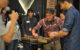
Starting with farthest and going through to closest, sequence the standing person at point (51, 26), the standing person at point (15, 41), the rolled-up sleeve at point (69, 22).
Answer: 1. the standing person at point (15, 41)
2. the standing person at point (51, 26)
3. the rolled-up sleeve at point (69, 22)

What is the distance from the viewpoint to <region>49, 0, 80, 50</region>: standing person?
5.26m

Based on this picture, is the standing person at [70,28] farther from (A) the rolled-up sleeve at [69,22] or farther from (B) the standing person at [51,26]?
(B) the standing person at [51,26]

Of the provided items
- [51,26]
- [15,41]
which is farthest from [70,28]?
[15,41]

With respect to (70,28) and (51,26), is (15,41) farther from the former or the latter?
(70,28)

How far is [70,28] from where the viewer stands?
529 cm

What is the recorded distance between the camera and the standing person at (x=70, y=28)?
5.26 metres

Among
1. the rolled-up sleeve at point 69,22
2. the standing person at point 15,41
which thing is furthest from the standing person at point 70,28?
the standing person at point 15,41

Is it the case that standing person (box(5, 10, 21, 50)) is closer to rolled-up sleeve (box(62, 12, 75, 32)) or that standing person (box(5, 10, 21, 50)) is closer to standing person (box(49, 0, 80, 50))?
standing person (box(49, 0, 80, 50))

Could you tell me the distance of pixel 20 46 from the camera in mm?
8859

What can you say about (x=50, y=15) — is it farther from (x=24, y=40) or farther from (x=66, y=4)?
(x=66, y=4)

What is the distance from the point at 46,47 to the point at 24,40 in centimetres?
98

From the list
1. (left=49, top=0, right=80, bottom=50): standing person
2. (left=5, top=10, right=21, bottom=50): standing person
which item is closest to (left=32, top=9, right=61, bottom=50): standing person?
(left=5, top=10, right=21, bottom=50): standing person

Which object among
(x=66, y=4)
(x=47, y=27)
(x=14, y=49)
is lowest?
(x=14, y=49)

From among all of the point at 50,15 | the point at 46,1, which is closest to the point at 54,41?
the point at 50,15
